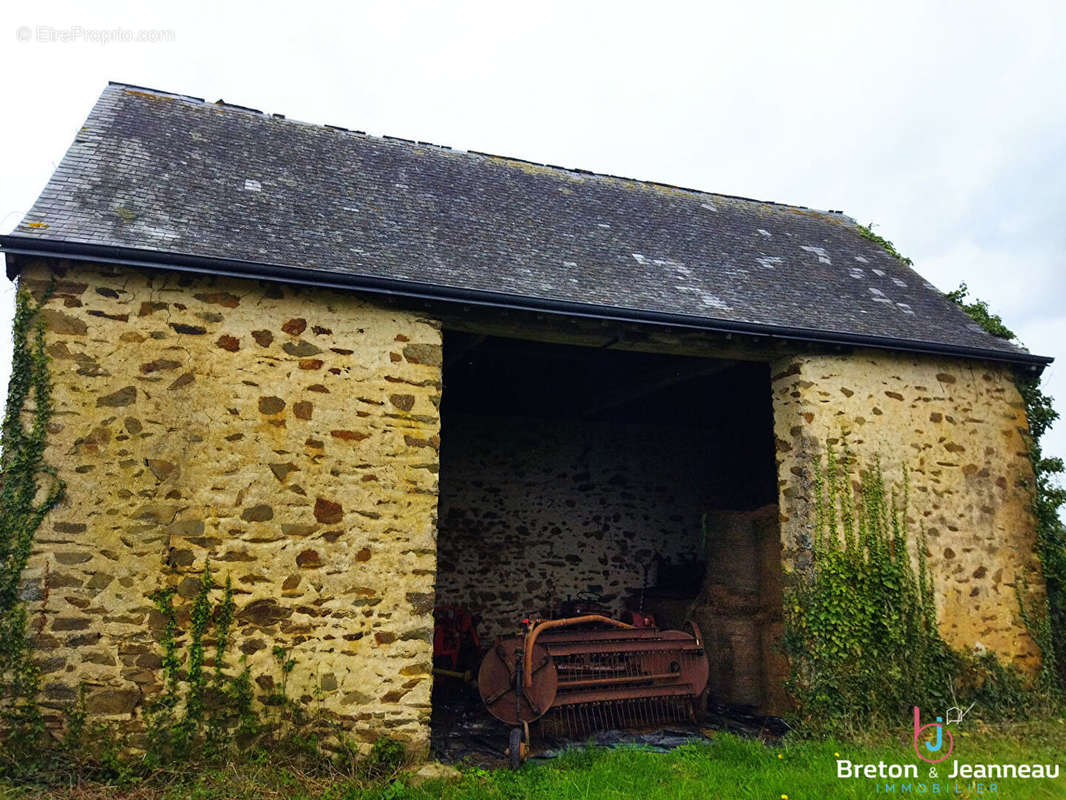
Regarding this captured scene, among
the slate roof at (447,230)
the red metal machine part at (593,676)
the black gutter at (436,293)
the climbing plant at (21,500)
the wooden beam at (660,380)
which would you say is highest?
the slate roof at (447,230)

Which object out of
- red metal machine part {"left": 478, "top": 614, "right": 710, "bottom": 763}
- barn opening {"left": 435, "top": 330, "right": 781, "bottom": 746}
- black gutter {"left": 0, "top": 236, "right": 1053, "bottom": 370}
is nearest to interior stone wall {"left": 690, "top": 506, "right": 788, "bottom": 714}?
barn opening {"left": 435, "top": 330, "right": 781, "bottom": 746}

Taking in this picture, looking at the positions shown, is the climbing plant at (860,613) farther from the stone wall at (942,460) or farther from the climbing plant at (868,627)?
the stone wall at (942,460)

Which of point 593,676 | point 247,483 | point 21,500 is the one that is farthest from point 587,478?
point 21,500

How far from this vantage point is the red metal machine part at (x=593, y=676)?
5.43 meters

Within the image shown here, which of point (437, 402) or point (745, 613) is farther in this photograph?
point (745, 613)

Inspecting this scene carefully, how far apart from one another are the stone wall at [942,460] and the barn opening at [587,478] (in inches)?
52.0

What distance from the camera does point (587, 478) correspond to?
9148 millimetres

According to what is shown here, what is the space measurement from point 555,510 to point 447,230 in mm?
4061

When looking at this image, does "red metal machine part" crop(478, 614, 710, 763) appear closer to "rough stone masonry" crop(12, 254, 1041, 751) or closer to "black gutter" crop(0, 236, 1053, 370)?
"rough stone masonry" crop(12, 254, 1041, 751)

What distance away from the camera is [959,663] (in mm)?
6102

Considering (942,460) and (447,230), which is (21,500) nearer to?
(447,230)

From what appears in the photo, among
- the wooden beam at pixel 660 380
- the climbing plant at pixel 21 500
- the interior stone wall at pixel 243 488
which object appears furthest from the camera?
the wooden beam at pixel 660 380

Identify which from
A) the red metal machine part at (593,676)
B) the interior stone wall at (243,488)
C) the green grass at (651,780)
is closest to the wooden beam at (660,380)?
the red metal machine part at (593,676)

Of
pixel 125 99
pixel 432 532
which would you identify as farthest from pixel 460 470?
pixel 125 99
